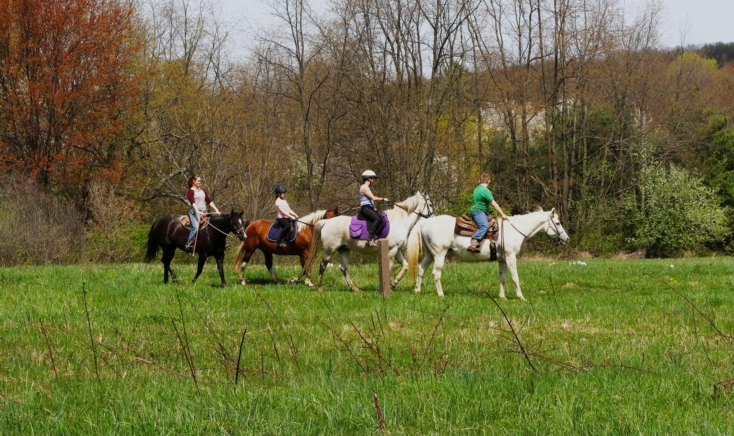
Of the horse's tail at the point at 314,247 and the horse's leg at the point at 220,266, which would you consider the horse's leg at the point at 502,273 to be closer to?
the horse's tail at the point at 314,247

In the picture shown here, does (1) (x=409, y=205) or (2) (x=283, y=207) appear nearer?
(1) (x=409, y=205)

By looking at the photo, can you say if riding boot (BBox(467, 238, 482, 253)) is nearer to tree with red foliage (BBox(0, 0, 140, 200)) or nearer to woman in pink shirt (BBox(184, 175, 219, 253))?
woman in pink shirt (BBox(184, 175, 219, 253))

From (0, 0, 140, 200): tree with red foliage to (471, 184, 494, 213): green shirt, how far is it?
986 inches

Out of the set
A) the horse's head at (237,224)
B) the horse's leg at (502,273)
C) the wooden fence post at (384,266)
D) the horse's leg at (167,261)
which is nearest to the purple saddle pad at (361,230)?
the horse's head at (237,224)

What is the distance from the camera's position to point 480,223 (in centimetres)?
1445

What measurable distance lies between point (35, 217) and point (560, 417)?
25858 millimetres

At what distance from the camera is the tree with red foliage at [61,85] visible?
1286 inches

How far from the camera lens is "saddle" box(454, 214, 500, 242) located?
1449 centimetres

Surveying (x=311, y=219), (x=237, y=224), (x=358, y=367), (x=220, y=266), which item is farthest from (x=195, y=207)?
(x=358, y=367)

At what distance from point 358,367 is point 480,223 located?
802 centimetres

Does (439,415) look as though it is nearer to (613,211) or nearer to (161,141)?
(161,141)

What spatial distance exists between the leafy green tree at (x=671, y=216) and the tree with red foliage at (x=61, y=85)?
31.3 meters

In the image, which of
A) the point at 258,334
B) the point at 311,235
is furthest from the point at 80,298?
the point at 311,235

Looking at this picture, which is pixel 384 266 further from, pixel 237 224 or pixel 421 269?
pixel 237 224
